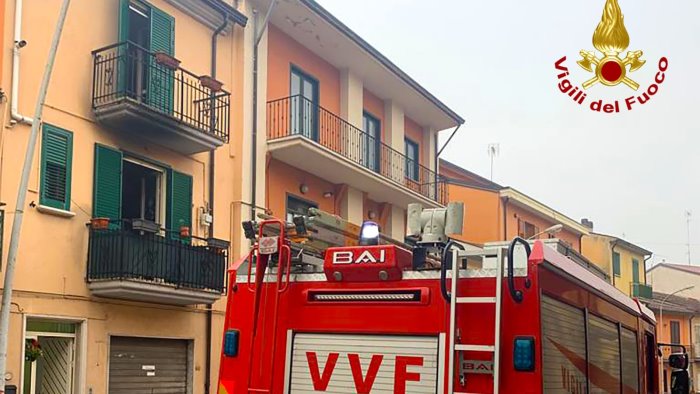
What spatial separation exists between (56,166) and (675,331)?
51437 mm

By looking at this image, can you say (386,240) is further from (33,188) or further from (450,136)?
(450,136)

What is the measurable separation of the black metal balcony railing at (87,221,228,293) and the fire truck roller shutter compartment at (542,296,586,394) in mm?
8845

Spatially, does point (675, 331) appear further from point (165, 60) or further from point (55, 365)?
point (55, 365)

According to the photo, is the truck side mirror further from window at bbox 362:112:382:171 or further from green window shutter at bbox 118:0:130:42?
window at bbox 362:112:382:171

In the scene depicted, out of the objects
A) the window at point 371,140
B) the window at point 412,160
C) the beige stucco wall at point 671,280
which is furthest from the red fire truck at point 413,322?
the beige stucco wall at point 671,280

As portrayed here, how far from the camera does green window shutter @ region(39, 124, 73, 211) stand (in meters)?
13.2

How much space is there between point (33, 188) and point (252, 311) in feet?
24.6

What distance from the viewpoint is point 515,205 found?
114 feet

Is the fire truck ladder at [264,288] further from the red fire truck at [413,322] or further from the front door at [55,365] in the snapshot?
the front door at [55,365]

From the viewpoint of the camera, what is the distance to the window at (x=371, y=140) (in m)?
22.3

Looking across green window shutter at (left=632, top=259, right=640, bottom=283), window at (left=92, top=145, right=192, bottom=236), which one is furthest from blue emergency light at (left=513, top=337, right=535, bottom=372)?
green window shutter at (left=632, top=259, right=640, bottom=283)

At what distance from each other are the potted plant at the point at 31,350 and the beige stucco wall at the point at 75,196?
0.22 metres

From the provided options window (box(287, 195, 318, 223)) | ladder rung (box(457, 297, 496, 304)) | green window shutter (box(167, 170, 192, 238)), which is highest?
window (box(287, 195, 318, 223))

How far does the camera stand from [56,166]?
13.4 m
